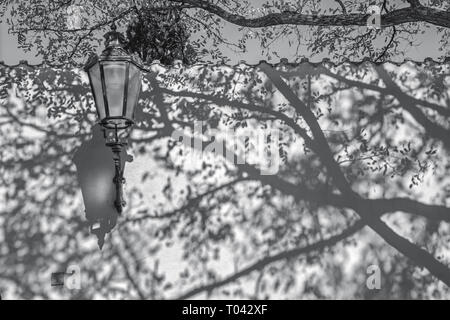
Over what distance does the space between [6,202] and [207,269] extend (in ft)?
5.43

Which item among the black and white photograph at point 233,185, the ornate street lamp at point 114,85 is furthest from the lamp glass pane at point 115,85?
the black and white photograph at point 233,185

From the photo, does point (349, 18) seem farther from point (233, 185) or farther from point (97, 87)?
point (97, 87)

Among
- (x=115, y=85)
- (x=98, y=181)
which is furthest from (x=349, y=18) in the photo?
(x=98, y=181)

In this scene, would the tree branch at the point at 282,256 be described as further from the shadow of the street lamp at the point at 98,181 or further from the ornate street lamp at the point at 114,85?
the ornate street lamp at the point at 114,85

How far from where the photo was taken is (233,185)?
4156 millimetres

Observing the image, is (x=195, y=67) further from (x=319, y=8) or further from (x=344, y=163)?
(x=319, y=8)

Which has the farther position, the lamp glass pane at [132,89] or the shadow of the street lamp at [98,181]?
the shadow of the street lamp at [98,181]

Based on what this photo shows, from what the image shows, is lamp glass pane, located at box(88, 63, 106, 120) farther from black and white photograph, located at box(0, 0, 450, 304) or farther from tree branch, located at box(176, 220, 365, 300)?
tree branch, located at box(176, 220, 365, 300)

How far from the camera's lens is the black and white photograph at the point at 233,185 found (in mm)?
4039

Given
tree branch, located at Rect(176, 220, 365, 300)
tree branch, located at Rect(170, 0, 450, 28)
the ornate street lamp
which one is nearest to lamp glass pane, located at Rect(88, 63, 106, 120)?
the ornate street lamp

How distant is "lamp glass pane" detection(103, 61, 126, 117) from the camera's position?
3648 mm

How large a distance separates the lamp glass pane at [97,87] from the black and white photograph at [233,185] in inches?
10.2

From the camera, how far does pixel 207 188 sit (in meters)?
4.15
